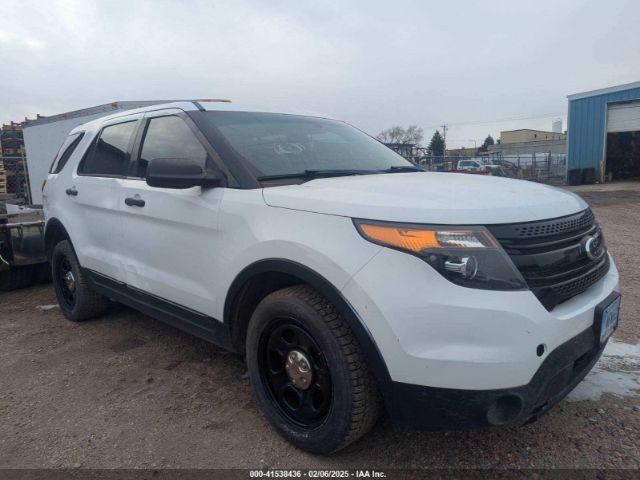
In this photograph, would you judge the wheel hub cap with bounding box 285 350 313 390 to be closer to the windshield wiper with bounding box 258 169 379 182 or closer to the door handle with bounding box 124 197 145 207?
the windshield wiper with bounding box 258 169 379 182

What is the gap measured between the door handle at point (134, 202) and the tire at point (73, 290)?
1227 millimetres

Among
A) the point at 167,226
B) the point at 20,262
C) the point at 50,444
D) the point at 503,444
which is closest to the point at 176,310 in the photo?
the point at 167,226

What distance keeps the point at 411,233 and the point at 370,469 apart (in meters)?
1.19

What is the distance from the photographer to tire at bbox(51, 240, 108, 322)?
13.8 feet

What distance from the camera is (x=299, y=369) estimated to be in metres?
2.30

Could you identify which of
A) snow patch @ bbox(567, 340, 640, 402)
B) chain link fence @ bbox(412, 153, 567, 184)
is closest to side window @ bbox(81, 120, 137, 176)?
snow patch @ bbox(567, 340, 640, 402)

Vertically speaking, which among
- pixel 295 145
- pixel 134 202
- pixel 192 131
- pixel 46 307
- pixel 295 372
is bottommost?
pixel 46 307

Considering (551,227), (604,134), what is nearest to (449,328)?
(551,227)

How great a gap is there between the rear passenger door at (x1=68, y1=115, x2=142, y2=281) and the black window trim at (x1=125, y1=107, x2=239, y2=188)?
0.29ft

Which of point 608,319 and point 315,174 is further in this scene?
point 315,174

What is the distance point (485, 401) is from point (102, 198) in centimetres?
311

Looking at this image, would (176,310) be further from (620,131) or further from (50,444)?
(620,131)

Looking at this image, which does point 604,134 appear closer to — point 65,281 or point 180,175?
point 65,281

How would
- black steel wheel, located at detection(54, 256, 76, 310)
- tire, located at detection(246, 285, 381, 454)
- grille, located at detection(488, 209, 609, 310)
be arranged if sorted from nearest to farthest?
1. grille, located at detection(488, 209, 609, 310)
2. tire, located at detection(246, 285, 381, 454)
3. black steel wheel, located at detection(54, 256, 76, 310)
